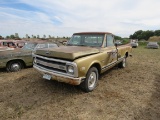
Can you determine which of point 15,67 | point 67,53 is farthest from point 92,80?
point 15,67

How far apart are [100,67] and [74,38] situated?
1836 millimetres

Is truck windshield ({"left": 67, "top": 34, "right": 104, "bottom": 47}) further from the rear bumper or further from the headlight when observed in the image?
the rear bumper

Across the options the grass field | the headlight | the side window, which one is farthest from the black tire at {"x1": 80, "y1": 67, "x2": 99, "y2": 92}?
the side window

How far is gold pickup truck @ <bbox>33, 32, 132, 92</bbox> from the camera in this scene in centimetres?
408

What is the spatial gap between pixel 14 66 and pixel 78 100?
4.30 metres

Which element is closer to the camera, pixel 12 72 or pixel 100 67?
pixel 100 67

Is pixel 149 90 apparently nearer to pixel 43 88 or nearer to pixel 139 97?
pixel 139 97

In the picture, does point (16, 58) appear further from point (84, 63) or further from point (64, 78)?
point (84, 63)

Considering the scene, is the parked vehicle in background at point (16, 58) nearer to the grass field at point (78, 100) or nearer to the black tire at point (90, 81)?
the grass field at point (78, 100)

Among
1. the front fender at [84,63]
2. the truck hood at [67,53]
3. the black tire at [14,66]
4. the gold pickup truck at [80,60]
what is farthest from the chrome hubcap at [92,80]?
the black tire at [14,66]

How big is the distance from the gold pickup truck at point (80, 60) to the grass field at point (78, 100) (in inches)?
21.5

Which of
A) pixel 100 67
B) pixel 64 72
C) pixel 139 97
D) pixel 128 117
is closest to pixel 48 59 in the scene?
pixel 64 72

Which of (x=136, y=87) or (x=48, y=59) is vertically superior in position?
(x=48, y=59)

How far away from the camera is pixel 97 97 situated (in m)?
4.47
